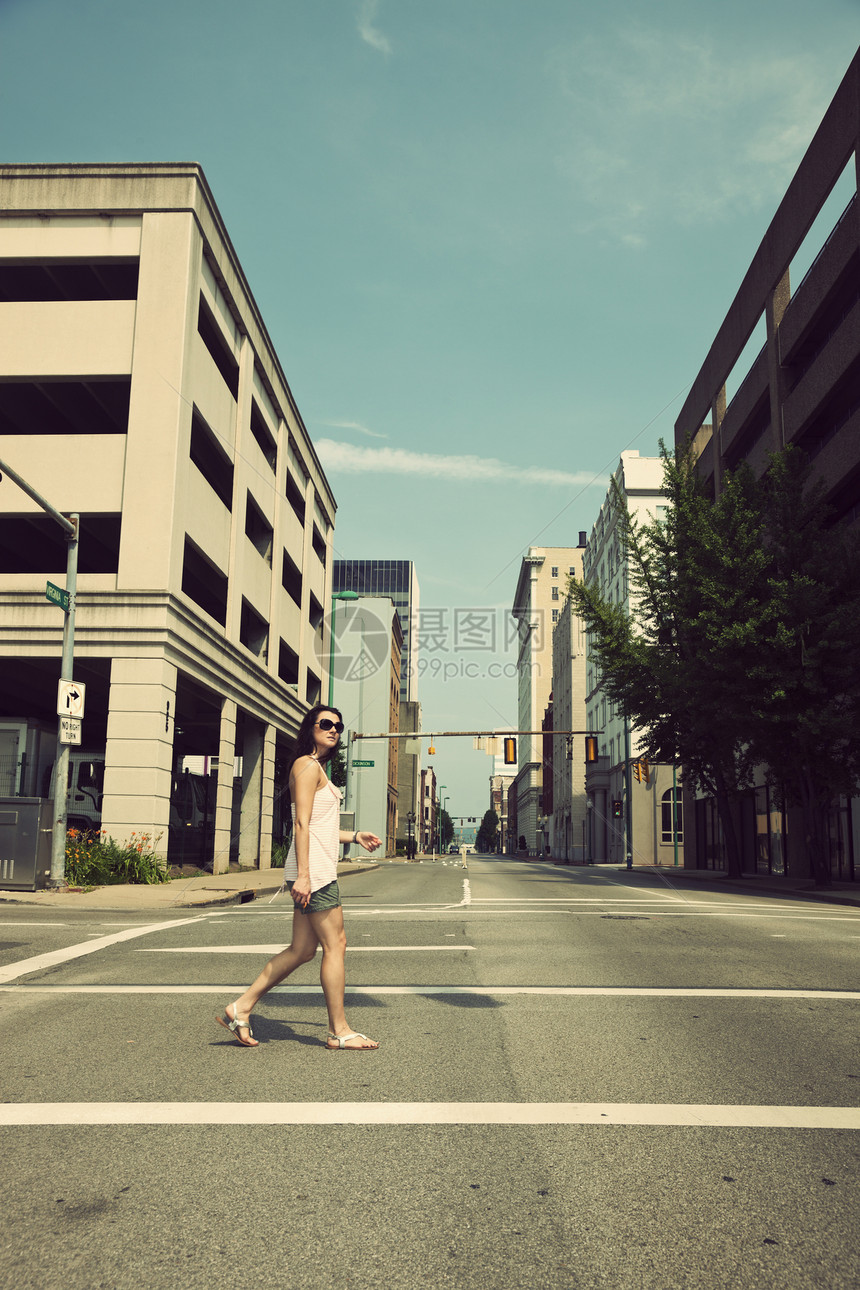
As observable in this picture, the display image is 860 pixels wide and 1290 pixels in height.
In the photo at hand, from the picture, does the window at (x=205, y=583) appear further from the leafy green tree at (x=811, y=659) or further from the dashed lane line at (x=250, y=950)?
the dashed lane line at (x=250, y=950)

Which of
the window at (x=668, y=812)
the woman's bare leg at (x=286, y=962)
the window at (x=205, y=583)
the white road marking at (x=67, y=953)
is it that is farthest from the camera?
the window at (x=668, y=812)

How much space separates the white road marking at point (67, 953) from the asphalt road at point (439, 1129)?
0.10 meters

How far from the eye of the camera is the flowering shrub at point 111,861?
20.0 metres

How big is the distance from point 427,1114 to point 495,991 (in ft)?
11.1

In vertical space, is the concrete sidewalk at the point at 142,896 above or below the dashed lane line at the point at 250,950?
below

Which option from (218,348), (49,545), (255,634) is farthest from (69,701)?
(255,634)

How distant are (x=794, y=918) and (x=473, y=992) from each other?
336 inches

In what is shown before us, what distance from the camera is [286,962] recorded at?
18.9 feet

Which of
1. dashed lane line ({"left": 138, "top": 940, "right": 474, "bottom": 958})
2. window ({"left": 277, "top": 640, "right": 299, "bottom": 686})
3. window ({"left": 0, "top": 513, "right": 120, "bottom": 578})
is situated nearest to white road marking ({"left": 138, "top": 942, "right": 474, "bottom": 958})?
dashed lane line ({"left": 138, "top": 940, "right": 474, "bottom": 958})

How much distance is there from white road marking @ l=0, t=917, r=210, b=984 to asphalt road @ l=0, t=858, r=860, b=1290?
10cm

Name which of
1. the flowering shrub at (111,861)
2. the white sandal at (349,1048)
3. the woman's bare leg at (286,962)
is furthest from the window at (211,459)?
the white sandal at (349,1048)

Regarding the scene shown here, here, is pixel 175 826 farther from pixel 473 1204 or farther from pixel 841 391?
pixel 473 1204

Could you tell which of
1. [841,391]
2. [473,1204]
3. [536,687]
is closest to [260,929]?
[473,1204]

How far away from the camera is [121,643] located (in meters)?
23.1
